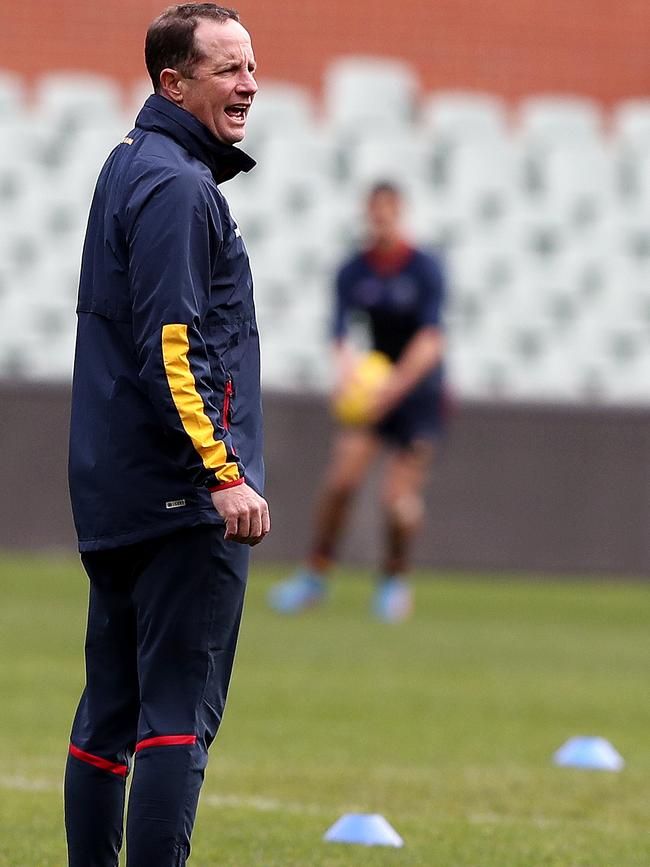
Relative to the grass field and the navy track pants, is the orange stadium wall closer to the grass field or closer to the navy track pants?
the grass field

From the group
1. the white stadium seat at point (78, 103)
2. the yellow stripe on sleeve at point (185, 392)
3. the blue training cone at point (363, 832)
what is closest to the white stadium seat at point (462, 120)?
the white stadium seat at point (78, 103)

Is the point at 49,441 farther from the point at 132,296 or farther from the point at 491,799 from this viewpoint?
the point at 132,296

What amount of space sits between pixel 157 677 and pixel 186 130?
1192 mm

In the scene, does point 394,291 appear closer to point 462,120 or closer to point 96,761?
point 462,120

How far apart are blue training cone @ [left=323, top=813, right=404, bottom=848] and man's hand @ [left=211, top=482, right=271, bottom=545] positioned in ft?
5.97

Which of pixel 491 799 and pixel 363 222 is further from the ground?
pixel 363 222

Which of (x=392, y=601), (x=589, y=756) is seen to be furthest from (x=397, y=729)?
(x=392, y=601)

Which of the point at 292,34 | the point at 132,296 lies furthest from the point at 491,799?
the point at 292,34

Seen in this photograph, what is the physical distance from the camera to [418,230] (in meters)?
15.8

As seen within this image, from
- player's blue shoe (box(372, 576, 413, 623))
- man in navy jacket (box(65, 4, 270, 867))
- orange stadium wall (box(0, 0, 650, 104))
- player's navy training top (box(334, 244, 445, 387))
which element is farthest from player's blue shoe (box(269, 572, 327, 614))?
man in navy jacket (box(65, 4, 270, 867))

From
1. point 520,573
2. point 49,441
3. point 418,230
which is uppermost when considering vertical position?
point 418,230

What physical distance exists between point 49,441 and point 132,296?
390 inches

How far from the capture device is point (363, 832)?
559 centimetres

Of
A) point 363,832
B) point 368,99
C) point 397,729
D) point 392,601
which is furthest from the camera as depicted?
point 368,99
